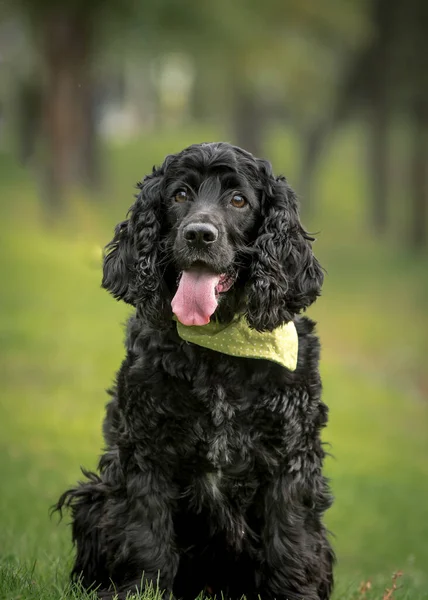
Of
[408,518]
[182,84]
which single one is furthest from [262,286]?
[182,84]

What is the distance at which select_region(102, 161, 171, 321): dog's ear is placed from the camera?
5.03 meters

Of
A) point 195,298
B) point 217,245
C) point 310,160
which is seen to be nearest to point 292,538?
point 195,298

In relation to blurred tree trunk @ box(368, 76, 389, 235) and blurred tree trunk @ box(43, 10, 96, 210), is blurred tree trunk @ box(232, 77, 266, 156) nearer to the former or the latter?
blurred tree trunk @ box(368, 76, 389, 235)

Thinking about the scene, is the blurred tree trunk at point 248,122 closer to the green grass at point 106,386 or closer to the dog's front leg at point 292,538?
the green grass at point 106,386

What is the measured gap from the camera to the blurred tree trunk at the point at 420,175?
93.8 feet

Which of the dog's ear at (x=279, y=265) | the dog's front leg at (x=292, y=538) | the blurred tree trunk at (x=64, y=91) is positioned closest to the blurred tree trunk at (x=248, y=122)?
the blurred tree trunk at (x=64, y=91)

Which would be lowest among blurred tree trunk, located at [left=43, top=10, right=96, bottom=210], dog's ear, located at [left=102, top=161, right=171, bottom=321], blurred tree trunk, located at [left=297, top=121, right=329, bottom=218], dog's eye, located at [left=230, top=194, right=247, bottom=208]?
dog's ear, located at [left=102, top=161, right=171, bottom=321]

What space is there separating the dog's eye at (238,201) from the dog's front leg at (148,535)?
137 cm

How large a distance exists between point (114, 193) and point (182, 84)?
20.1 metres

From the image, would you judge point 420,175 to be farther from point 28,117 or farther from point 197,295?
point 197,295

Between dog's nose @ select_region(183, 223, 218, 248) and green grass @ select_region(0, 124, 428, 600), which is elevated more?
green grass @ select_region(0, 124, 428, 600)

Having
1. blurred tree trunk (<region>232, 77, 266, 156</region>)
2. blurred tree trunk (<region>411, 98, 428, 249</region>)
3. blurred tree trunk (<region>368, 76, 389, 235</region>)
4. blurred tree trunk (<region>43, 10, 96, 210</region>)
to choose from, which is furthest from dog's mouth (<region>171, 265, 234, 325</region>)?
blurred tree trunk (<region>232, 77, 266, 156</region>)

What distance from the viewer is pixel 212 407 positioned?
479 cm

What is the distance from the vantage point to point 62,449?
11.9 meters
